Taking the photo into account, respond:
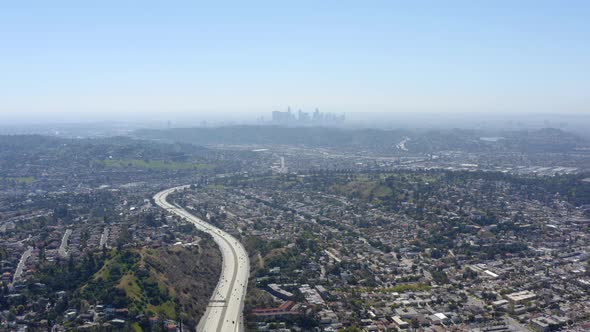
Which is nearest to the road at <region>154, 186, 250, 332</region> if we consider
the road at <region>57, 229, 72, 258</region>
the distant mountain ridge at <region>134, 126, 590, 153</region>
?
the road at <region>57, 229, 72, 258</region>

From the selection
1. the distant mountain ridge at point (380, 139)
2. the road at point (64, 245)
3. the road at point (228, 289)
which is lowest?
the road at point (228, 289)

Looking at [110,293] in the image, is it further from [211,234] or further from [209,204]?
[209,204]

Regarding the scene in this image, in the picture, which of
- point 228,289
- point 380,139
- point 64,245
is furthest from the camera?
point 380,139

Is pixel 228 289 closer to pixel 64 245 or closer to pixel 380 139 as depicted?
pixel 64 245

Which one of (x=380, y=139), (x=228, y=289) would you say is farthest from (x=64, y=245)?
(x=380, y=139)

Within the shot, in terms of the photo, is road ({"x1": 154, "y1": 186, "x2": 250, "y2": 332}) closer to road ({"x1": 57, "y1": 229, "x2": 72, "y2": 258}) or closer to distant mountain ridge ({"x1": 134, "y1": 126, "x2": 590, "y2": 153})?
road ({"x1": 57, "y1": 229, "x2": 72, "y2": 258})

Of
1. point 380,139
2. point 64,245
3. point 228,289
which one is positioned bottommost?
point 228,289

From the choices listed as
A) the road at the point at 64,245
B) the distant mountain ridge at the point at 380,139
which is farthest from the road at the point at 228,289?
the distant mountain ridge at the point at 380,139

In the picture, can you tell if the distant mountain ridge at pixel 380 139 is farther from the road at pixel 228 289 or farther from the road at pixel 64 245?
the road at pixel 64 245

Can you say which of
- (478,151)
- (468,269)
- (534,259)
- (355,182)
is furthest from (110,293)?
(478,151)
